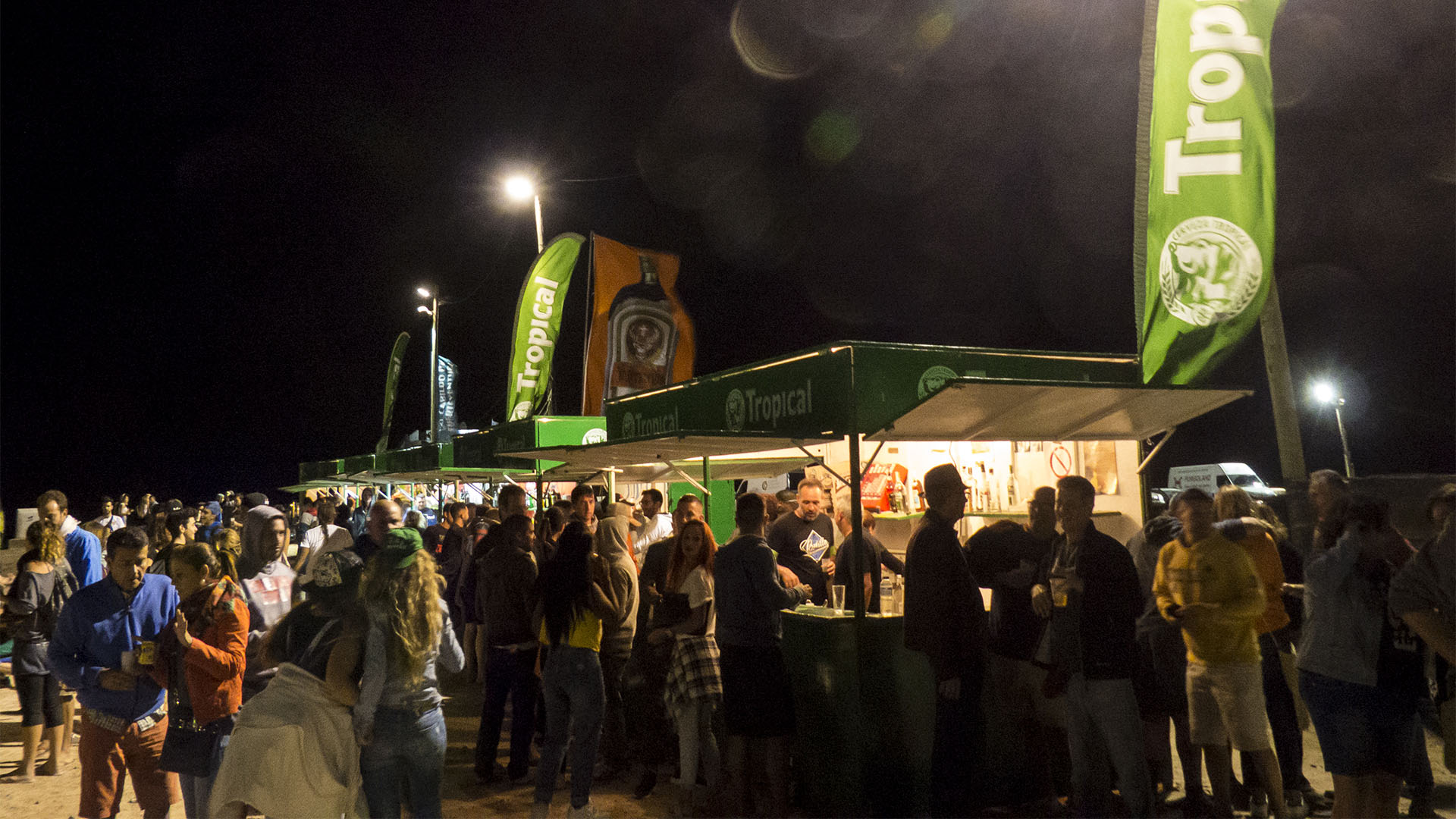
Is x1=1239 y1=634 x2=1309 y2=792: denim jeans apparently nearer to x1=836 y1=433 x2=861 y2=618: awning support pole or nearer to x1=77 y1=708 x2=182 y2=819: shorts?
x1=836 y1=433 x2=861 y2=618: awning support pole

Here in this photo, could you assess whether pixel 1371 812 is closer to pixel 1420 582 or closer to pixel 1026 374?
pixel 1420 582

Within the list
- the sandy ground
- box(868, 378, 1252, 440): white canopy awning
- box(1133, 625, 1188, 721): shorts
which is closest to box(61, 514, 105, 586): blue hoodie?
the sandy ground

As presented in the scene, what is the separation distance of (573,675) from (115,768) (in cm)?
217

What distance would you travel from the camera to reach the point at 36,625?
19.3ft

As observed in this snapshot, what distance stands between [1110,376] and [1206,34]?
3144mm

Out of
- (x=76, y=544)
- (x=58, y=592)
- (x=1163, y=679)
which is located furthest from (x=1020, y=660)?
(x=76, y=544)

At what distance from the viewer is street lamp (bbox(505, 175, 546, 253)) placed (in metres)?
15.0

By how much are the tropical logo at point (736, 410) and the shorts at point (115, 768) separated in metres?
4.57

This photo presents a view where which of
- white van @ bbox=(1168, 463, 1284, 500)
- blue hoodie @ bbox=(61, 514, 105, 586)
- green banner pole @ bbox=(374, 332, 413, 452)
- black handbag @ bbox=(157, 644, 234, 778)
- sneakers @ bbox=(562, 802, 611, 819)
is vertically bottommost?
sneakers @ bbox=(562, 802, 611, 819)

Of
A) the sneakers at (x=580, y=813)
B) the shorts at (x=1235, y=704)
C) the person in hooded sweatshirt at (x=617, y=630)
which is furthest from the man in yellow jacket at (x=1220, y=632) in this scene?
the sneakers at (x=580, y=813)

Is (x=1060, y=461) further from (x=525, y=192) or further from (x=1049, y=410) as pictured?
(x=525, y=192)

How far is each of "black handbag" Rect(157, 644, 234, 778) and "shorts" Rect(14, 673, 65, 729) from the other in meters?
3.02

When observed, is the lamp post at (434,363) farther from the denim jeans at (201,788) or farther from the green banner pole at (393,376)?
the denim jeans at (201,788)

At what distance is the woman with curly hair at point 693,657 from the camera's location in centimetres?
521
